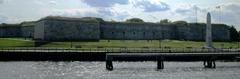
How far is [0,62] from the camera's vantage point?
10925 cm

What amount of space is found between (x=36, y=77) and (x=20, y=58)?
40112 mm

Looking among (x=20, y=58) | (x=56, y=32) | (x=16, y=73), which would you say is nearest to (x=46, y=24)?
(x=56, y=32)

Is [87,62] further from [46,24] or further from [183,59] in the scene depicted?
[46,24]

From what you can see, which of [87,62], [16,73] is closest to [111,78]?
[16,73]

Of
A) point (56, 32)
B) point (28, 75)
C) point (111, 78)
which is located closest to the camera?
point (111, 78)

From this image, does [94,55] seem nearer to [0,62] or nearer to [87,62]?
[87,62]

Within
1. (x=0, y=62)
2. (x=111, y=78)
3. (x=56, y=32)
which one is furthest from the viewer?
(x=56, y=32)

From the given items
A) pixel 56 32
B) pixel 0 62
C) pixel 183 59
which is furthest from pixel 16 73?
pixel 56 32

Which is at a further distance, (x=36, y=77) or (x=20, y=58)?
(x=20, y=58)

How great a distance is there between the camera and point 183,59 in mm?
112250

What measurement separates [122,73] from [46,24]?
12141cm

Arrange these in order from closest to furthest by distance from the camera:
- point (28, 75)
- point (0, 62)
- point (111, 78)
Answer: point (111, 78)
point (28, 75)
point (0, 62)

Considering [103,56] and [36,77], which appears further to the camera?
[103,56]

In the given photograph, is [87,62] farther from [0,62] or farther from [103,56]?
[0,62]
